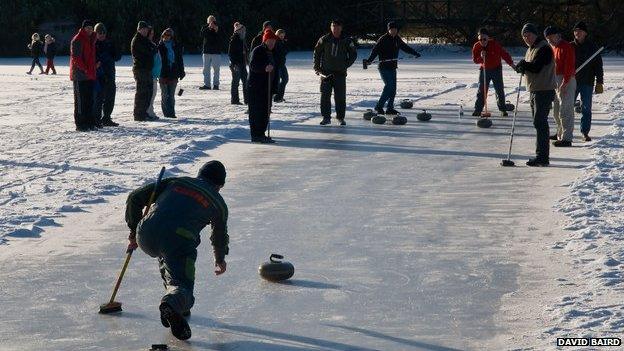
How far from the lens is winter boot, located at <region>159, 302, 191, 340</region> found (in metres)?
6.65

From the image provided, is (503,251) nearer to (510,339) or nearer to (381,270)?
(381,270)

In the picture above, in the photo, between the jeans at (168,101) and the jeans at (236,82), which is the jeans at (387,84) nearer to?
the jeans at (168,101)

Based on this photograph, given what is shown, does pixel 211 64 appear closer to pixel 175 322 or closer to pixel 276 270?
pixel 276 270

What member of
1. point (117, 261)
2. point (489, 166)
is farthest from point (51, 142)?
point (117, 261)

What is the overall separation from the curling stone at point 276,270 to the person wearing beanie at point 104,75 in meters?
11.1

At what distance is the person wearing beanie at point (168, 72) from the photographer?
68.3 feet

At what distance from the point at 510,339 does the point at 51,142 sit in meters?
11.8

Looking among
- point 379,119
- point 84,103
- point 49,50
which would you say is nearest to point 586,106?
point 379,119

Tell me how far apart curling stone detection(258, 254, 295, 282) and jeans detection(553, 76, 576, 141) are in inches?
343

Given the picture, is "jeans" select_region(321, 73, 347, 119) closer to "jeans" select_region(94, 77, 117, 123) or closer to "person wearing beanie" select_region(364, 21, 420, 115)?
"person wearing beanie" select_region(364, 21, 420, 115)

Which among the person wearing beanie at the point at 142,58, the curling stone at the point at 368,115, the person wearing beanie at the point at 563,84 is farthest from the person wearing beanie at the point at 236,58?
the person wearing beanie at the point at 563,84

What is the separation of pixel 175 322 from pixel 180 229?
20.9 inches

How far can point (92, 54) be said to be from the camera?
18.3m

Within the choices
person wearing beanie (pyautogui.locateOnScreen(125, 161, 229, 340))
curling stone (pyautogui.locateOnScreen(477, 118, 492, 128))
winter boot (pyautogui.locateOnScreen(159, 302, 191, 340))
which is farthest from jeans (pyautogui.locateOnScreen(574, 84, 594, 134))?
winter boot (pyautogui.locateOnScreen(159, 302, 191, 340))
